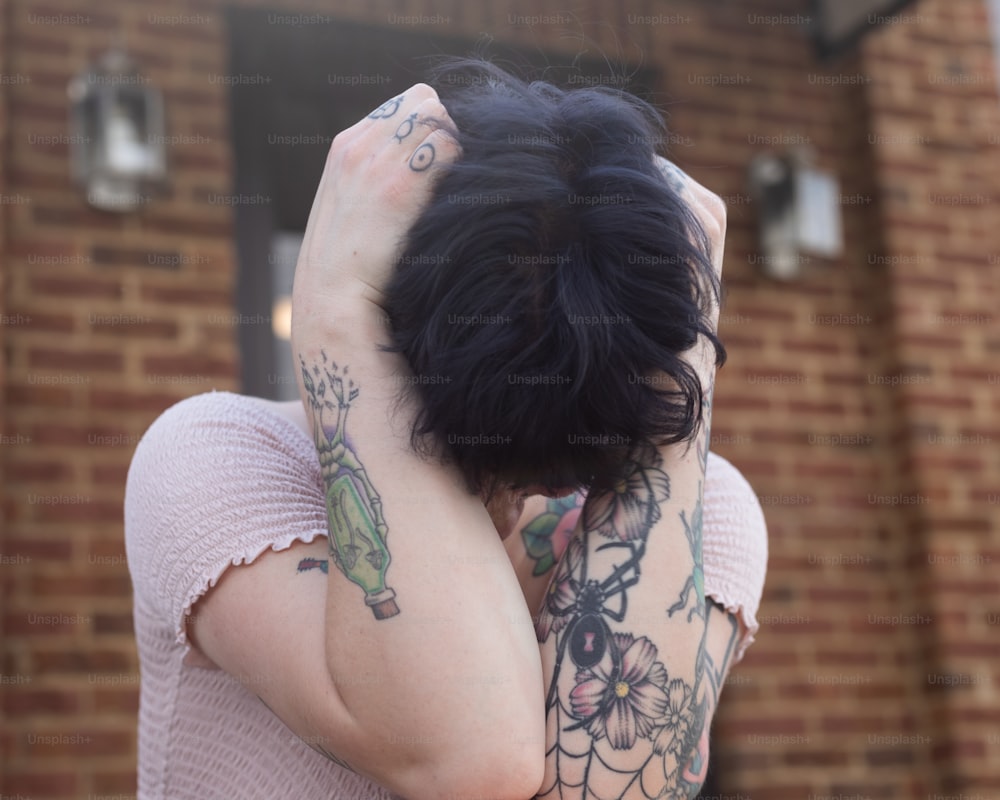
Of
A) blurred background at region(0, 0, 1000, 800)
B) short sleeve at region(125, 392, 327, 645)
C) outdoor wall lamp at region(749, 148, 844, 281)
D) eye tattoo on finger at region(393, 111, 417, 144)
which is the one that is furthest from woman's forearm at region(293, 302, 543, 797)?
outdoor wall lamp at region(749, 148, 844, 281)

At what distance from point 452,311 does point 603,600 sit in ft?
1.26

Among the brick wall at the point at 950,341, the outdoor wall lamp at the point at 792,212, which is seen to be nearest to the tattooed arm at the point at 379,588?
the outdoor wall lamp at the point at 792,212

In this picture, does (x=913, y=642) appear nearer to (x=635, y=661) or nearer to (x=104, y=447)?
(x=104, y=447)

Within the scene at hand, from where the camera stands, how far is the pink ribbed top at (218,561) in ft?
4.71

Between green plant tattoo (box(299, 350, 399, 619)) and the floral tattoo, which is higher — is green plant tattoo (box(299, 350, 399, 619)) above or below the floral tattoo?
above

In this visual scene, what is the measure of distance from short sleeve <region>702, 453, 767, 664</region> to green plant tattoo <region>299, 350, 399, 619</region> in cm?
47

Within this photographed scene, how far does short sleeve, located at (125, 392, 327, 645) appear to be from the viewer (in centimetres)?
142

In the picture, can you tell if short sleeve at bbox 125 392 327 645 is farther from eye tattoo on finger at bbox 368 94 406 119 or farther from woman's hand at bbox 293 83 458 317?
eye tattoo on finger at bbox 368 94 406 119

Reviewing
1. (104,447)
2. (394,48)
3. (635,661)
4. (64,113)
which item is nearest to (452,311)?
(635,661)

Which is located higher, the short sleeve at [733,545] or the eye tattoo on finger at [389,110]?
the eye tattoo on finger at [389,110]

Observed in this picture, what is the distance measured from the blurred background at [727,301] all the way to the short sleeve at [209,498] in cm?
173

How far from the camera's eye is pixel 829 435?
406 cm

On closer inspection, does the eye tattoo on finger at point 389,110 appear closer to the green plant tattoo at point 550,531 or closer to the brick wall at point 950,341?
the green plant tattoo at point 550,531

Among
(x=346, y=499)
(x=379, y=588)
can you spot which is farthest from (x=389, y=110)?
(x=379, y=588)
